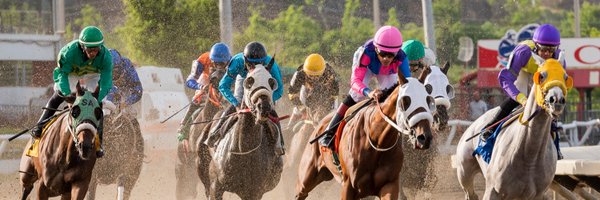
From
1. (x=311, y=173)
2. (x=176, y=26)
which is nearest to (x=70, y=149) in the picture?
(x=311, y=173)

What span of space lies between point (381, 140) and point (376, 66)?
1297 mm

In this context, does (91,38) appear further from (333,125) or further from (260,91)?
(333,125)

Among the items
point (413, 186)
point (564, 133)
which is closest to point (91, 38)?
point (413, 186)

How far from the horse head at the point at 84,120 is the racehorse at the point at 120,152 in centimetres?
430

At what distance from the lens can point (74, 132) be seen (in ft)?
38.0

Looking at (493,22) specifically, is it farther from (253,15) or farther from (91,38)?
(91,38)

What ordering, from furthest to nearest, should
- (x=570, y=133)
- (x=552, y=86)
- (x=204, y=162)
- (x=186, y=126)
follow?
1. (x=570, y=133)
2. (x=186, y=126)
3. (x=204, y=162)
4. (x=552, y=86)

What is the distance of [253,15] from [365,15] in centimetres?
1174

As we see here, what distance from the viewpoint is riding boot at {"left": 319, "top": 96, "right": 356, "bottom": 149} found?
11.9 meters

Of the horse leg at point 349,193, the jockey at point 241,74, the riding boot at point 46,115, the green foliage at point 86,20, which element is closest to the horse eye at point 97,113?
the riding boot at point 46,115

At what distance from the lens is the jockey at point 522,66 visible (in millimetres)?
11352

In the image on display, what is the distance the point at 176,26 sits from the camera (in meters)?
31.9

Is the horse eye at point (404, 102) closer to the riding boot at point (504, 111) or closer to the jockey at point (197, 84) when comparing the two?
the riding boot at point (504, 111)

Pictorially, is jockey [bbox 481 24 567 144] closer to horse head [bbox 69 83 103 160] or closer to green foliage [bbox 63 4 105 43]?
horse head [bbox 69 83 103 160]
